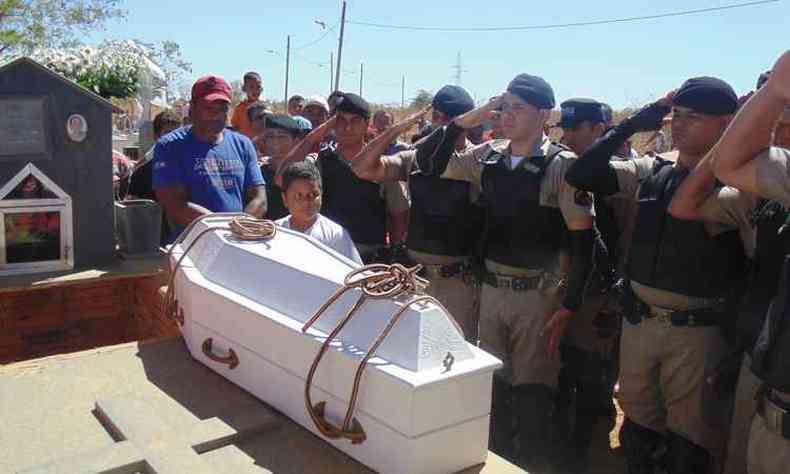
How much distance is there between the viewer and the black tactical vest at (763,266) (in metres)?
2.17

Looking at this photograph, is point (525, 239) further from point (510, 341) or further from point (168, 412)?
point (168, 412)

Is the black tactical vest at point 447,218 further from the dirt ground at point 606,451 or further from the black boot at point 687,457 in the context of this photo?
the dirt ground at point 606,451

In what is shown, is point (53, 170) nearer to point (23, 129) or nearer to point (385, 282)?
point (23, 129)

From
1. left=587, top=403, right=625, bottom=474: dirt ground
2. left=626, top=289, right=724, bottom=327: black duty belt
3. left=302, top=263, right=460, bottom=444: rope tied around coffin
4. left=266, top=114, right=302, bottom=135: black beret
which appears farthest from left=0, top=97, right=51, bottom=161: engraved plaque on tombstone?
left=587, top=403, right=625, bottom=474: dirt ground

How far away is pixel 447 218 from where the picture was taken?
3.17 m

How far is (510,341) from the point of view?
298 cm

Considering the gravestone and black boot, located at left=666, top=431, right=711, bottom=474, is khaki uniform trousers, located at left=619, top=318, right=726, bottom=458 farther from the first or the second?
the gravestone

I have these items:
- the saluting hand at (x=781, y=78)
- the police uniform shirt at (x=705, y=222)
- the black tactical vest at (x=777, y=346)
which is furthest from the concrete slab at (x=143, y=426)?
the police uniform shirt at (x=705, y=222)

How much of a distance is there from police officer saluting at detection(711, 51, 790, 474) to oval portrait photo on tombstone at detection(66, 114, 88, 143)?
2876 mm

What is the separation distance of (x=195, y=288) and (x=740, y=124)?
61.0 inches

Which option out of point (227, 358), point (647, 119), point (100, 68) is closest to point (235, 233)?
point (227, 358)

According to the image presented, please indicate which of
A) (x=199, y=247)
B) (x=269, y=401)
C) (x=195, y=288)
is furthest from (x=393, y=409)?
(x=199, y=247)

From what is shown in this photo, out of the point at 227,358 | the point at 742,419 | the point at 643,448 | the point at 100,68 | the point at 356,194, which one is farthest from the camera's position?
the point at 100,68

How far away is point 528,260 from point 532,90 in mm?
724
